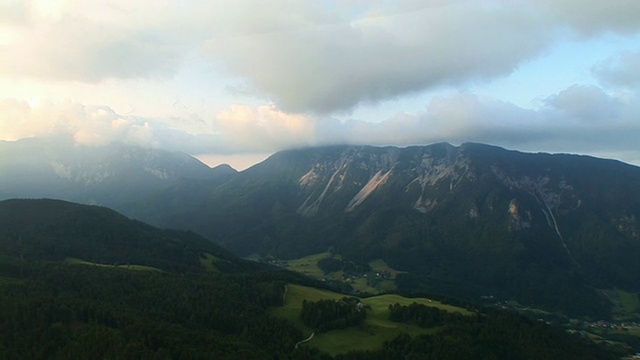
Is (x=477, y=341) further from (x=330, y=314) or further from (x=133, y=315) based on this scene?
(x=133, y=315)

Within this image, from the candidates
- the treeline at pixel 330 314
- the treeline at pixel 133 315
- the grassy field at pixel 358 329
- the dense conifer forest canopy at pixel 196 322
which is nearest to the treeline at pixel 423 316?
the dense conifer forest canopy at pixel 196 322

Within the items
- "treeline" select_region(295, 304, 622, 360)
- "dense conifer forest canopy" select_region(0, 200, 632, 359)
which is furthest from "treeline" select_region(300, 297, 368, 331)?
"treeline" select_region(295, 304, 622, 360)

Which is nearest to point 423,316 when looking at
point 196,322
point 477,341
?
point 477,341

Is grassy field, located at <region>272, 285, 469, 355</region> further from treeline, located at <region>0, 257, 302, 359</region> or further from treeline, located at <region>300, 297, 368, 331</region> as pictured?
treeline, located at <region>0, 257, 302, 359</region>

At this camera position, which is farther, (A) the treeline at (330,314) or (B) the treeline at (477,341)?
(A) the treeline at (330,314)

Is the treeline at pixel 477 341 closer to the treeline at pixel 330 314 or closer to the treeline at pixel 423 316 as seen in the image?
the treeline at pixel 423 316

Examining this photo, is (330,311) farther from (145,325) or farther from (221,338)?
(145,325)

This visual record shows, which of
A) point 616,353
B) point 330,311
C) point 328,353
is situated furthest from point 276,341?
point 616,353
